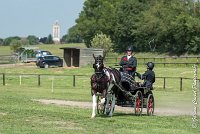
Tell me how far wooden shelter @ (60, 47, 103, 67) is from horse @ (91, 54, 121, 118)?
5234 centimetres

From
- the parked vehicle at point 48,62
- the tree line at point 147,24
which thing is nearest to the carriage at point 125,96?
the parked vehicle at point 48,62

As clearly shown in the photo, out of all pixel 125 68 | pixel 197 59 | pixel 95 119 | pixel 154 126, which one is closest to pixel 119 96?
pixel 125 68

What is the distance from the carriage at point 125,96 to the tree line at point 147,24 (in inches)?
2758

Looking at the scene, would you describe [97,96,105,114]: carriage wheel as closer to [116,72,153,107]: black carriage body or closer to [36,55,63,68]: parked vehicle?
[116,72,153,107]: black carriage body

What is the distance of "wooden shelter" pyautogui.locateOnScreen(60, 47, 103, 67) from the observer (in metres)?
69.4

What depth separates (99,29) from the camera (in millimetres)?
114188

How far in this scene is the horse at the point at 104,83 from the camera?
50.7 feet

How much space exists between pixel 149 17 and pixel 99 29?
1791 centimetres

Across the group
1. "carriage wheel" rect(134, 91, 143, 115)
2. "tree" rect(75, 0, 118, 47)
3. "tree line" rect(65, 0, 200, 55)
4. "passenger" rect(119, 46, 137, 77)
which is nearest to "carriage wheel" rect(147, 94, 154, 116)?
"carriage wheel" rect(134, 91, 143, 115)

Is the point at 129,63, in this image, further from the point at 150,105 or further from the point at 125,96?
the point at 150,105

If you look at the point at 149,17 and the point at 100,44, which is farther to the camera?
the point at 149,17

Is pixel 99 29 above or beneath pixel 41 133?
above

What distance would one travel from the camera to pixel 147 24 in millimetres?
98500

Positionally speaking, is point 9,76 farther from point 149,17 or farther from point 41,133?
point 149,17
